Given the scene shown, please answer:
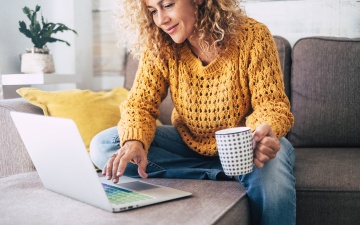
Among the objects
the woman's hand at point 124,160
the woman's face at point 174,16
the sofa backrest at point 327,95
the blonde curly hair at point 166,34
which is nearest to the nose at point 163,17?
the woman's face at point 174,16

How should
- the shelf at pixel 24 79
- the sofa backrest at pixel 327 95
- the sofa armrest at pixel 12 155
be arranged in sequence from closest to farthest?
1. the sofa armrest at pixel 12 155
2. the sofa backrest at pixel 327 95
3. the shelf at pixel 24 79

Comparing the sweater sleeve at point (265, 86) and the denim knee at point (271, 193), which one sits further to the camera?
the sweater sleeve at point (265, 86)

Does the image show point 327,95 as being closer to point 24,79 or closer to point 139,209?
point 139,209

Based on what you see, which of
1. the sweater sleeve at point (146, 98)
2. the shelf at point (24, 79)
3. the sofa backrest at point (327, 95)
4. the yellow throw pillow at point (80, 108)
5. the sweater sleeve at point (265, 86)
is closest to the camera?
the sweater sleeve at point (265, 86)

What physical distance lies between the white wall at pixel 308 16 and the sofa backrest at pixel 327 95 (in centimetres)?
29

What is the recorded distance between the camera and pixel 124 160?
1162mm

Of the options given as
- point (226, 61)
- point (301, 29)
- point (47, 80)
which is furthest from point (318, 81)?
point (47, 80)

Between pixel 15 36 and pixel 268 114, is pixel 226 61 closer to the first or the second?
pixel 268 114

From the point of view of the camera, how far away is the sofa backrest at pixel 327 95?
5.66ft

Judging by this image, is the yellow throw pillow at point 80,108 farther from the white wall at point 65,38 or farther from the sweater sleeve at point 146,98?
the white wall at point 65,38

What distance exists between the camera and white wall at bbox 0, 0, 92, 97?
2.05 metres

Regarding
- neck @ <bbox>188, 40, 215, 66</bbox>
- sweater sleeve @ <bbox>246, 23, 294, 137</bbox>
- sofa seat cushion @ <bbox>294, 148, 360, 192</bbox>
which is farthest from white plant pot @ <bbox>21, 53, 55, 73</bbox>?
sofa seat cushion @ <bbox>294, 148, 360, 192</bbox>

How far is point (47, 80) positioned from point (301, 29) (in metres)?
1.17

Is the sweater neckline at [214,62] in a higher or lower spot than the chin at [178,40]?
lower
